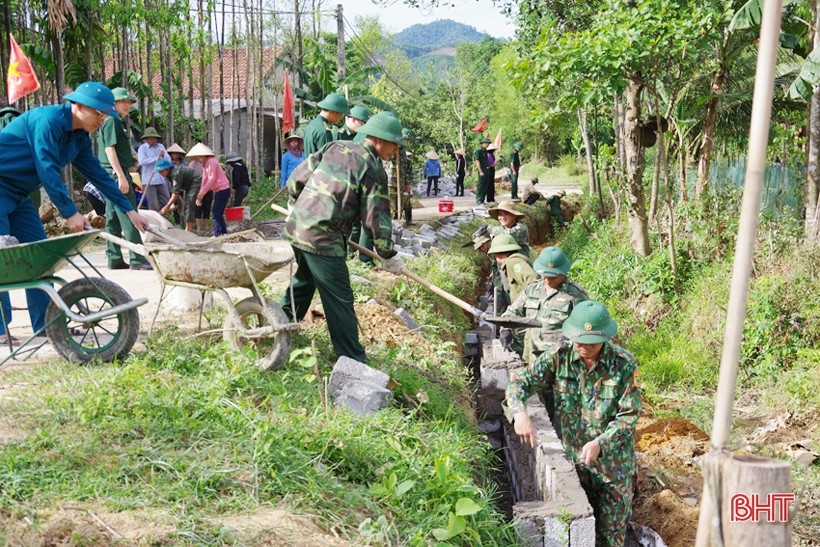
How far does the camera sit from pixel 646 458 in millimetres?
7105

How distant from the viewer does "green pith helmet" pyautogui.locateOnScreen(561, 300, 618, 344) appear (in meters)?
4.73

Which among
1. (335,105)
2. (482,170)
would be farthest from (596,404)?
(482,170)

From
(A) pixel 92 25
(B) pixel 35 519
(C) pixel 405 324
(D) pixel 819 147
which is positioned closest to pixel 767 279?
(D) pixel 819 147

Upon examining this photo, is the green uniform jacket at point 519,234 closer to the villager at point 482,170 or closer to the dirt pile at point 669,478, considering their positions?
the dirt pile at point 669,478

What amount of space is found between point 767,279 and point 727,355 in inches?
309

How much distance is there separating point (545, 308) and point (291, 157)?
6.33 m

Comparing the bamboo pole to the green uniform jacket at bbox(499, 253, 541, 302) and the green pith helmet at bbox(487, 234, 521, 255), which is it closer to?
the green uniform jacket at bbox(499, 253, 541, 302)

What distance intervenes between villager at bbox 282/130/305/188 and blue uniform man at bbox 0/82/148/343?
554cm

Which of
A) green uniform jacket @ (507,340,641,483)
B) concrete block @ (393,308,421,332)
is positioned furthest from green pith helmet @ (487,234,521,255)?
green uniform jacket @ (507,340,641,483)

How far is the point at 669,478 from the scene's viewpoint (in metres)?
6.62

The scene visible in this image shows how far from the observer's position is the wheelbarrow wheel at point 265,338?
5.42 meters

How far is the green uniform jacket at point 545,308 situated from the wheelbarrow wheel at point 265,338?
5.87 ft

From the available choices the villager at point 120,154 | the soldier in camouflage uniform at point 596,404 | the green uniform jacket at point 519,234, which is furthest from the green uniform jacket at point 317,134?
the soldier in camouflage uniform at point 596,404

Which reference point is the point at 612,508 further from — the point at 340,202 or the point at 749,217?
the point at 749,217
